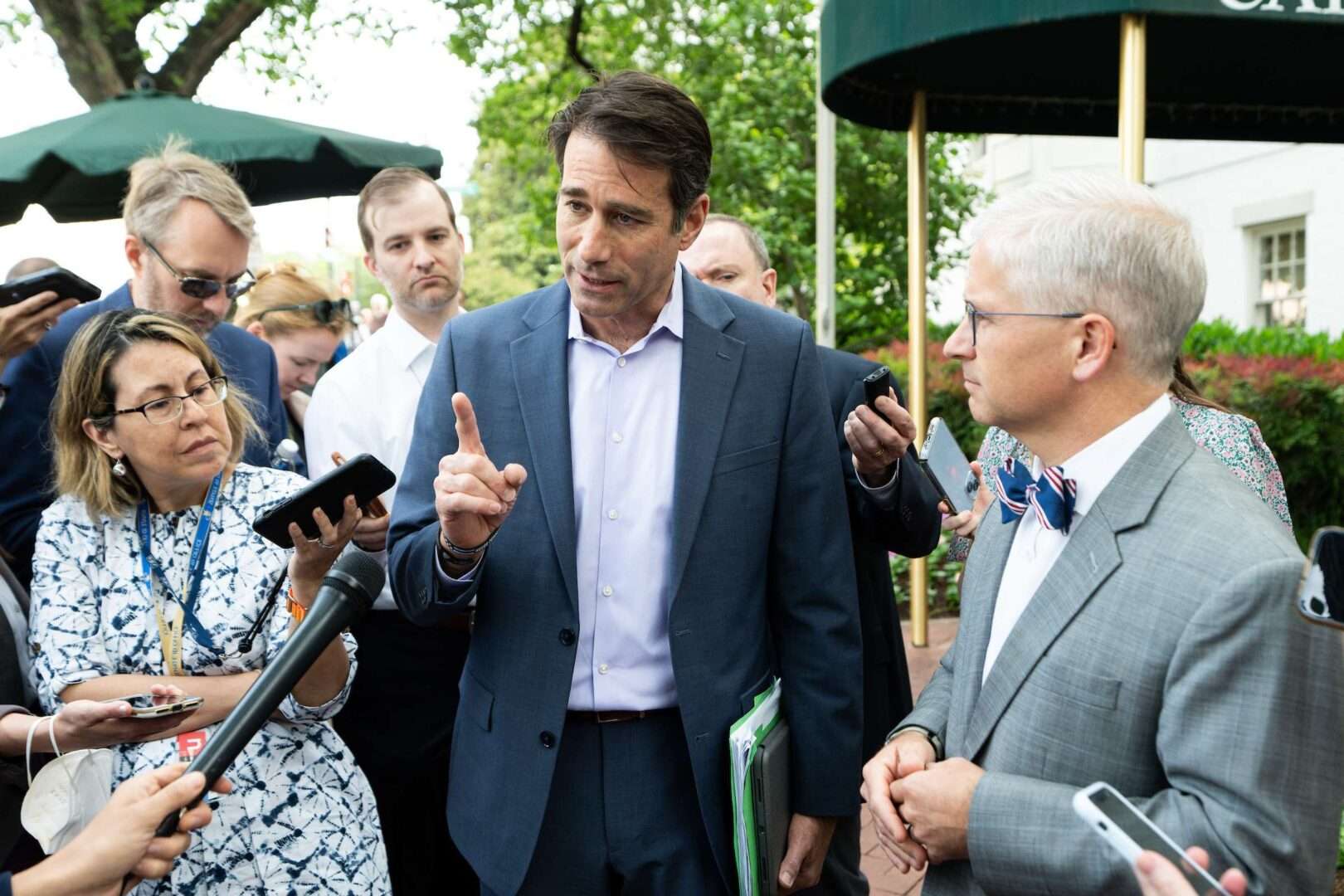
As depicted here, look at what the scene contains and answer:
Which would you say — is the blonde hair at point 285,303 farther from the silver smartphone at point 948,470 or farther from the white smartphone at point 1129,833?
the white smartphone at point 1129,833

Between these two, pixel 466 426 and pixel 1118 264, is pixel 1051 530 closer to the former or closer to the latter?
pixel 1118 264

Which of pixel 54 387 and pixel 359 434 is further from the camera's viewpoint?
pixel 359 434

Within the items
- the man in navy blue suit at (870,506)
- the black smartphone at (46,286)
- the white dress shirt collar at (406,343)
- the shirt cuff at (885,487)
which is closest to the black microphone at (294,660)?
the man in navy blue suit at (870,506)

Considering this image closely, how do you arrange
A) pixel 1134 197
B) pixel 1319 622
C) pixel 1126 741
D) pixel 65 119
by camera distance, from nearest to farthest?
pixel 1319 622
pixel 1126 741
pixel 1134 197
pixel 65 119

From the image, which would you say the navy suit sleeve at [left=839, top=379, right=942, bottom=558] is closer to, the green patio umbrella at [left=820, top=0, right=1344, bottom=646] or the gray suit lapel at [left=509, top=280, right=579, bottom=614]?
the gray suit lapel at [left=509, top=280, right=579, bottom=614]

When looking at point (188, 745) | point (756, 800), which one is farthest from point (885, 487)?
point (188, 745)

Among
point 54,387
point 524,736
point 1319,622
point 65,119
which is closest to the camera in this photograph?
point 1319,622

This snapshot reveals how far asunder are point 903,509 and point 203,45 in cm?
1027

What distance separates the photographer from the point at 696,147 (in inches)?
94.8

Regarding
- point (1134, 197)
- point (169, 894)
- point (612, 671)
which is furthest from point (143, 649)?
point (1134, 197)

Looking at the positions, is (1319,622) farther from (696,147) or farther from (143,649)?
(143,649)

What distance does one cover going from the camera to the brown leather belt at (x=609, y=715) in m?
2.31

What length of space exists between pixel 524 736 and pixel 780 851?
58 cm

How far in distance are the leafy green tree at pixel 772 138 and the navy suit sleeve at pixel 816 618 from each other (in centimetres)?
1088
